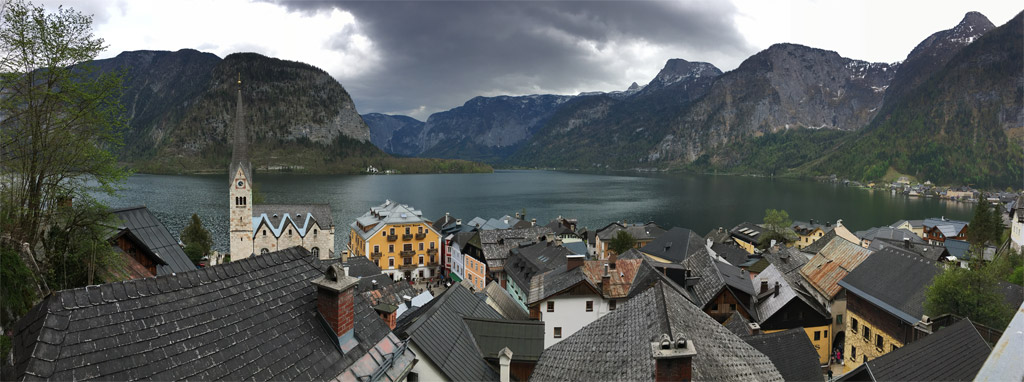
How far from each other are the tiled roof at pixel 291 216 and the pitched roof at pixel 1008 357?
2172 inches

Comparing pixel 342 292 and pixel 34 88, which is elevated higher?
pixel 34 88

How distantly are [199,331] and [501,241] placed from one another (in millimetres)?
41319

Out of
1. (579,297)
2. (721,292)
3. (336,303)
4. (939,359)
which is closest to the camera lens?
(336,303)

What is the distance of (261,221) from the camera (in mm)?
50375

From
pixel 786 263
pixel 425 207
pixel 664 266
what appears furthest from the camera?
pixel 425 207

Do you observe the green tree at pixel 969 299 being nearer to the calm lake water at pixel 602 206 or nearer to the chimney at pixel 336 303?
the chimney at pixel 336 303

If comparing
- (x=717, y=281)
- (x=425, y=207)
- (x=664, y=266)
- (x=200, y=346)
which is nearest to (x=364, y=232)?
(x=664, y=266)

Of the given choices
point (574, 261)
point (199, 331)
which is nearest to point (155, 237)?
point (199, 331)

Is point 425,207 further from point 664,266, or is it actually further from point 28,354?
point 28,354

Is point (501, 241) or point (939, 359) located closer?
point (939, 359)

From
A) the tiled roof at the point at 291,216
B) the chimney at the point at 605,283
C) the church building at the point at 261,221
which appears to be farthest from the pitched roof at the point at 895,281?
the tiled roof at the point at 291,216

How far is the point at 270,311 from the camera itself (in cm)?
699

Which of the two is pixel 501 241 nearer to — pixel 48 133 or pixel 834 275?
pixel 834 275

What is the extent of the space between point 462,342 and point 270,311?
7932mm
